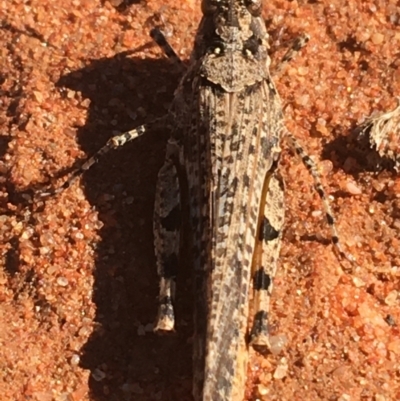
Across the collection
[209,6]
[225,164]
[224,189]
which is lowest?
[224,189]

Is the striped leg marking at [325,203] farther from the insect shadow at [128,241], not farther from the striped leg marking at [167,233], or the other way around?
the insect shadow at [128,241]

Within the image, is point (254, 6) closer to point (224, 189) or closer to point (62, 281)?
point (224, 189)

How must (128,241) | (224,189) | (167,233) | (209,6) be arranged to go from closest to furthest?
1. (224,189)
2. (167,233)
3. (128,241)
4. (209,6)

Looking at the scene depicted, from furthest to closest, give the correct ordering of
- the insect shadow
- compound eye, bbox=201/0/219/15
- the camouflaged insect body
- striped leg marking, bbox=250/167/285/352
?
compound eye, bbox=201/0/219/15 < the insect shadow < striped leg marking, bbox=250/167/285/352 < the camouflaged insect body

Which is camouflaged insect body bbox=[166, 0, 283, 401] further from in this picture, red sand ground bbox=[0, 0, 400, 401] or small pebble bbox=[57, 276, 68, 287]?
small pebble bbox=[57, 276, 68, 287]

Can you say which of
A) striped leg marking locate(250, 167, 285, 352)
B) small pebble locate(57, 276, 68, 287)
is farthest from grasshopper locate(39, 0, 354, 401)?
small pebble locate(57, 276, 68, 287)

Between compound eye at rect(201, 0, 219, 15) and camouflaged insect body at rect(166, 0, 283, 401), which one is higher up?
compound eye at rect(201, 0, 219, 15)

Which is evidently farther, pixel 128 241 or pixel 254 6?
pixel 254 6

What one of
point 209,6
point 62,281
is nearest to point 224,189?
point 62,281
